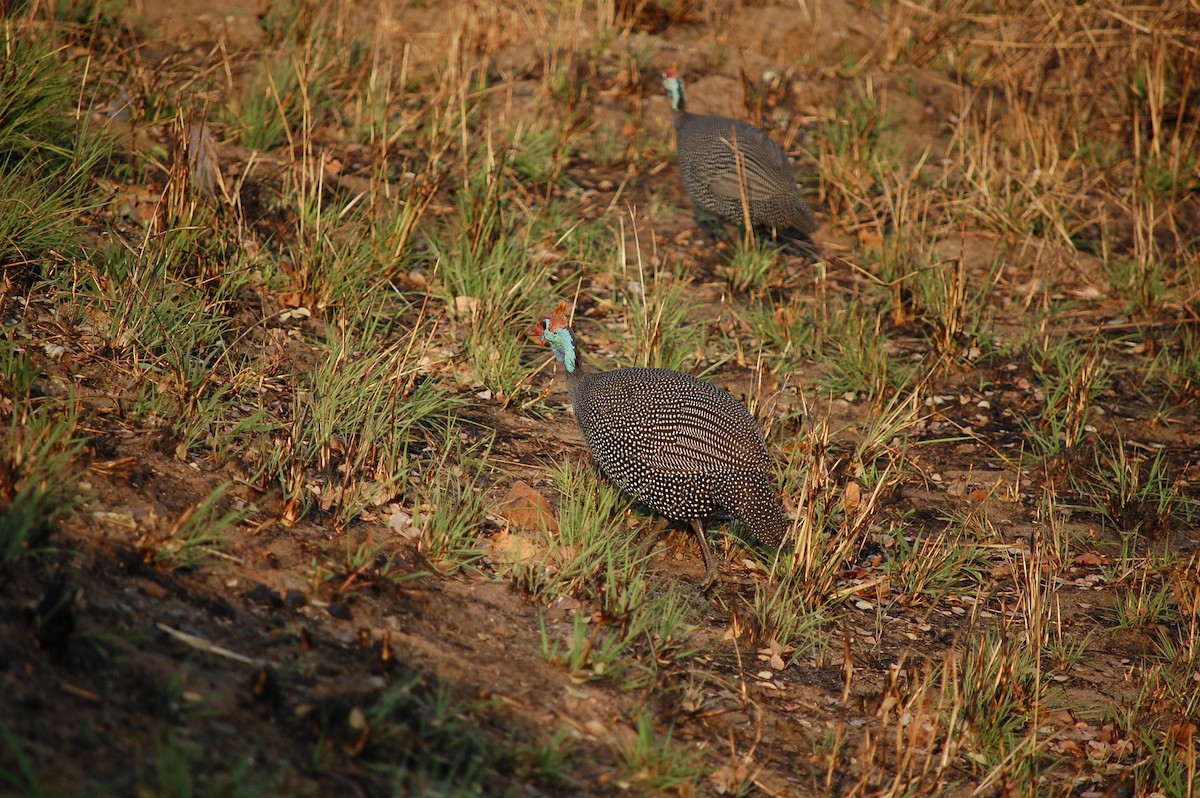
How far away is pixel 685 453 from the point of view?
158 inches

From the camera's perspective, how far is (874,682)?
388 cm

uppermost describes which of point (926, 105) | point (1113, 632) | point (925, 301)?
point (926, 105)

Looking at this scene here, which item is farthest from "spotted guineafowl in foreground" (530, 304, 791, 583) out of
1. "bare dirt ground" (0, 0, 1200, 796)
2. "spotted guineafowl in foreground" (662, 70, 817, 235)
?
"spotted guineafowl in foreground" (662, 70, 817, 235)

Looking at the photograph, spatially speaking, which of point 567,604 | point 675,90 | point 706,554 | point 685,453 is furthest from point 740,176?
point 567,604

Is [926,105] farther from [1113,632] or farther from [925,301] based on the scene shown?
[1113,632]

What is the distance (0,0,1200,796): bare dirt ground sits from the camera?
2.70m

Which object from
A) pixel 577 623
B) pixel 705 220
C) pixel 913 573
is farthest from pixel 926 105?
pixel 577 623

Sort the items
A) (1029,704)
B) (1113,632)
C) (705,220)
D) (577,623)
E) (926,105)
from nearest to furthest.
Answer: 1. (577,623)
2. (1029,704)
3. (1113,632)
4. (705,220)
5. (926,105)

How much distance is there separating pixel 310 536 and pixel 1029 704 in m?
2.51

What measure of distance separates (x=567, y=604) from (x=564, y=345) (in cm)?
118

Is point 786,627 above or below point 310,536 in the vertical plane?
below

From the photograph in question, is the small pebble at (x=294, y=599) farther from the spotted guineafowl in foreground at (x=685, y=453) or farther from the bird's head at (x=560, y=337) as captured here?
the bird's head at (x=560, y=337)

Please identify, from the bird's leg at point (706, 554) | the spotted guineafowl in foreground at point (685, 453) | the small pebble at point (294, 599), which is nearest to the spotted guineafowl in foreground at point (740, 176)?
the spotted guineafowl in foreground at point (685, 453)

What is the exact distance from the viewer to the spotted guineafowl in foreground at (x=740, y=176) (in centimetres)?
605
